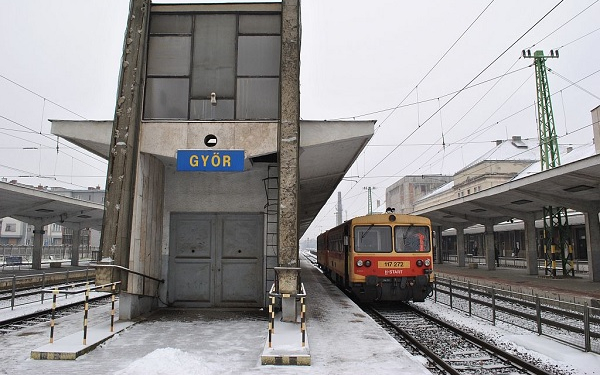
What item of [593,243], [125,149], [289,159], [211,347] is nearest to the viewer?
[211,347]

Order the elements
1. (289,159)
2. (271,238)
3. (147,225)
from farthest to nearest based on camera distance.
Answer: (271,238) → (147,225) → (289,159)

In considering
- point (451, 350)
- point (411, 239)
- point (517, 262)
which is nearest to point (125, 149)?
point (451, 350)

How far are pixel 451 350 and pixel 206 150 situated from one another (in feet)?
22.8

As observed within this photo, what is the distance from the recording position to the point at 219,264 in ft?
40.9

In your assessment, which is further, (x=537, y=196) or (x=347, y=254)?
(x=537, y=196)

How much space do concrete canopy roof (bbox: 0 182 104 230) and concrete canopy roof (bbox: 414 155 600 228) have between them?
22.3m

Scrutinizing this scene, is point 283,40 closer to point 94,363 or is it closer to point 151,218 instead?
point 151,218

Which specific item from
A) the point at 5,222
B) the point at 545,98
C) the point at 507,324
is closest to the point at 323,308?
the point at 507,324

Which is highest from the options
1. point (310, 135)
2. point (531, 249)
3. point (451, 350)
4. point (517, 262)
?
point (310, 135)

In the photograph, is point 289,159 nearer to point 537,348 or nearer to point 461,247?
point 537,348

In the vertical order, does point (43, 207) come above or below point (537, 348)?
above

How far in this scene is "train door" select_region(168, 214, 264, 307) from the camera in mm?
12406

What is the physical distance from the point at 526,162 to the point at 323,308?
58.6 meters

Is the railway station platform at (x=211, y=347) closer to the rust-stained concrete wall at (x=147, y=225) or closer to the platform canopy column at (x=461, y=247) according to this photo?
the rust-stained concrete wall at (x=147, y=225)
